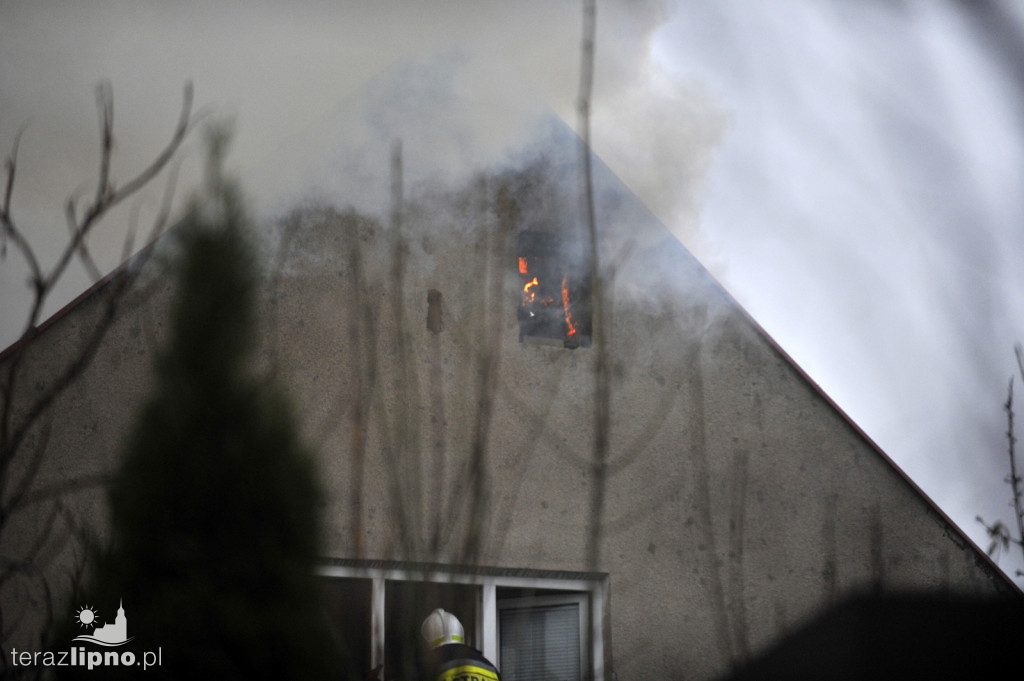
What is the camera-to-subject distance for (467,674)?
3883 millimetres

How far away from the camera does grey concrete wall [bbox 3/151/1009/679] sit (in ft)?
14.7

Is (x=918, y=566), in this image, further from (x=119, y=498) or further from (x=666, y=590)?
(x=119, y=498)

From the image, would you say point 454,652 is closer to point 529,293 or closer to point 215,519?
point 215,519

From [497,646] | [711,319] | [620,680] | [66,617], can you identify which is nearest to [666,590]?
[620,680]

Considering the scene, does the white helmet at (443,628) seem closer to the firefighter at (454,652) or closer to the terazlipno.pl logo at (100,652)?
the firefighter at (454,652)

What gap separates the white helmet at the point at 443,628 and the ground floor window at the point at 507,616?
0.22 meters

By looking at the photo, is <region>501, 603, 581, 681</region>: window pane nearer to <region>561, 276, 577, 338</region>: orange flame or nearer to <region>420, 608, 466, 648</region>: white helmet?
<region>420, 608, 466, 648</region>: white helmet

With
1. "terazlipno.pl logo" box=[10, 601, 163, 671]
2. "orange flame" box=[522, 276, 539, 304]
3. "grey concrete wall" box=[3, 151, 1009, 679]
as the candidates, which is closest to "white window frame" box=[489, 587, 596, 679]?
"grey concrete wall" box=[3, 151, 1009, 679]

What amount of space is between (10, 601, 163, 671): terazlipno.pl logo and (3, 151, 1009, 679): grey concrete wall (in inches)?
58.6

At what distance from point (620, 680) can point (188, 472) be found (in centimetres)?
300

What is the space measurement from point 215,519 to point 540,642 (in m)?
2.90

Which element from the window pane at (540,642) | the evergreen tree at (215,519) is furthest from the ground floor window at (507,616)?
the evergreen tree at (215,519)

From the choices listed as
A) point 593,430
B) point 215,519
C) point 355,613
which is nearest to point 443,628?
point 355,613

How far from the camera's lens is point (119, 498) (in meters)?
2.43
